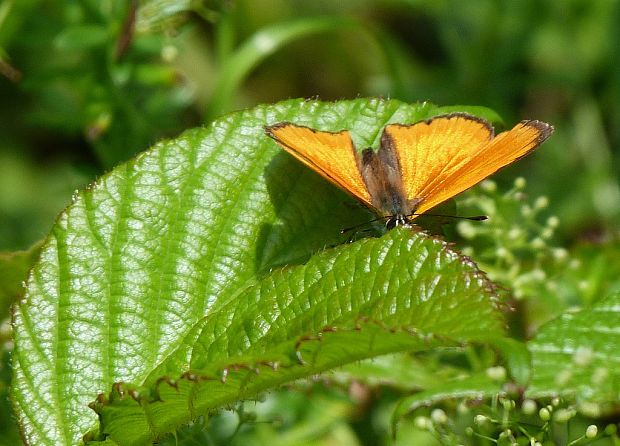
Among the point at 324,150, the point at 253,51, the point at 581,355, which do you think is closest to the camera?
the point at 581,355

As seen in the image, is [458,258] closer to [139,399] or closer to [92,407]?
[139,399]

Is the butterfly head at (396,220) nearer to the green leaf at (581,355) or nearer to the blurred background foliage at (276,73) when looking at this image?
Answer: the green leaf at (581,355)

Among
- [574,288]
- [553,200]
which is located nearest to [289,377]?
[574,288]

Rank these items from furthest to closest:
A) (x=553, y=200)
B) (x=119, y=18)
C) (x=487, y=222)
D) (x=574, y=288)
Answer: (x=553, y=200) < (x=119, y=18) < (x=574, y=288) < (x=487, y=222)

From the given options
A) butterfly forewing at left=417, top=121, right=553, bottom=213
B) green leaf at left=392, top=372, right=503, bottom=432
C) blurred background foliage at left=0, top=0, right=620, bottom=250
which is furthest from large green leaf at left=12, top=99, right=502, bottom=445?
blurred background foliage at left=0, top=0, right=620, bottom=250

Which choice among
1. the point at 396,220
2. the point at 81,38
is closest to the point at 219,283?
the point at 396,220

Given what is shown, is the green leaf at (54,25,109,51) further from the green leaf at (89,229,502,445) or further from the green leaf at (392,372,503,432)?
the green leaf at (392,372,503,432)

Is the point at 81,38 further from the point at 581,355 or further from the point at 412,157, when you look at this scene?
the point at 581,355
